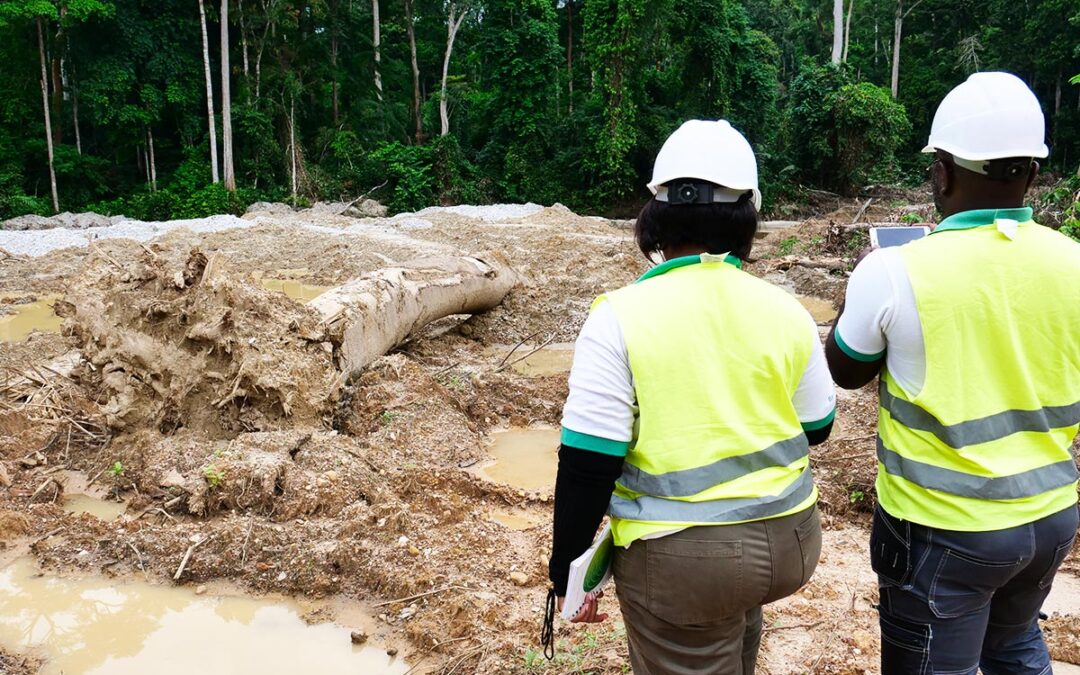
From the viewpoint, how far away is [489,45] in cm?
2691

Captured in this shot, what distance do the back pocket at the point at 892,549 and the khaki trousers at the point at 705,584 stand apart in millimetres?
265

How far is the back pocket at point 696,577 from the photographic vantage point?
1578mm

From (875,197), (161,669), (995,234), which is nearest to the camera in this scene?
(995,234)

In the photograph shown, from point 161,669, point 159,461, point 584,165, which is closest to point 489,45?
point 584,165

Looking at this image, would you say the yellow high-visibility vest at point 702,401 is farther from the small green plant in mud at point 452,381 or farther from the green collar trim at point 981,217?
the small green plant in mud at point 452,381

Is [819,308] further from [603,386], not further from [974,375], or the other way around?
[603,386]

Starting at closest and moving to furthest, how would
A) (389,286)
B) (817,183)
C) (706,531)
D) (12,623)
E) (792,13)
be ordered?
(706,531), (12,623), (389,286), (817,183), (792,13)

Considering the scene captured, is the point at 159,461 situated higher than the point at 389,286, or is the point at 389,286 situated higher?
the point at 389,286

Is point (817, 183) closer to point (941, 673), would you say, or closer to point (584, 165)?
point (584, 165)

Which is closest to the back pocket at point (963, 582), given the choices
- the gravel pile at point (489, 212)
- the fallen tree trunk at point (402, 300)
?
the fallen tree trunk at point (402, 300)

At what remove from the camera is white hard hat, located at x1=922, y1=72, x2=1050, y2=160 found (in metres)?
1.75

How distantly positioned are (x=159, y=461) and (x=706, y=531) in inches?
164

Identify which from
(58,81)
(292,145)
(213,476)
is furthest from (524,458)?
(58,81)

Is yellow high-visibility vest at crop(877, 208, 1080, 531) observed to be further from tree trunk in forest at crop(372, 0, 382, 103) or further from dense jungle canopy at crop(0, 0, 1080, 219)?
tree trunk in forest at crop(372, 0, 382, 103)
